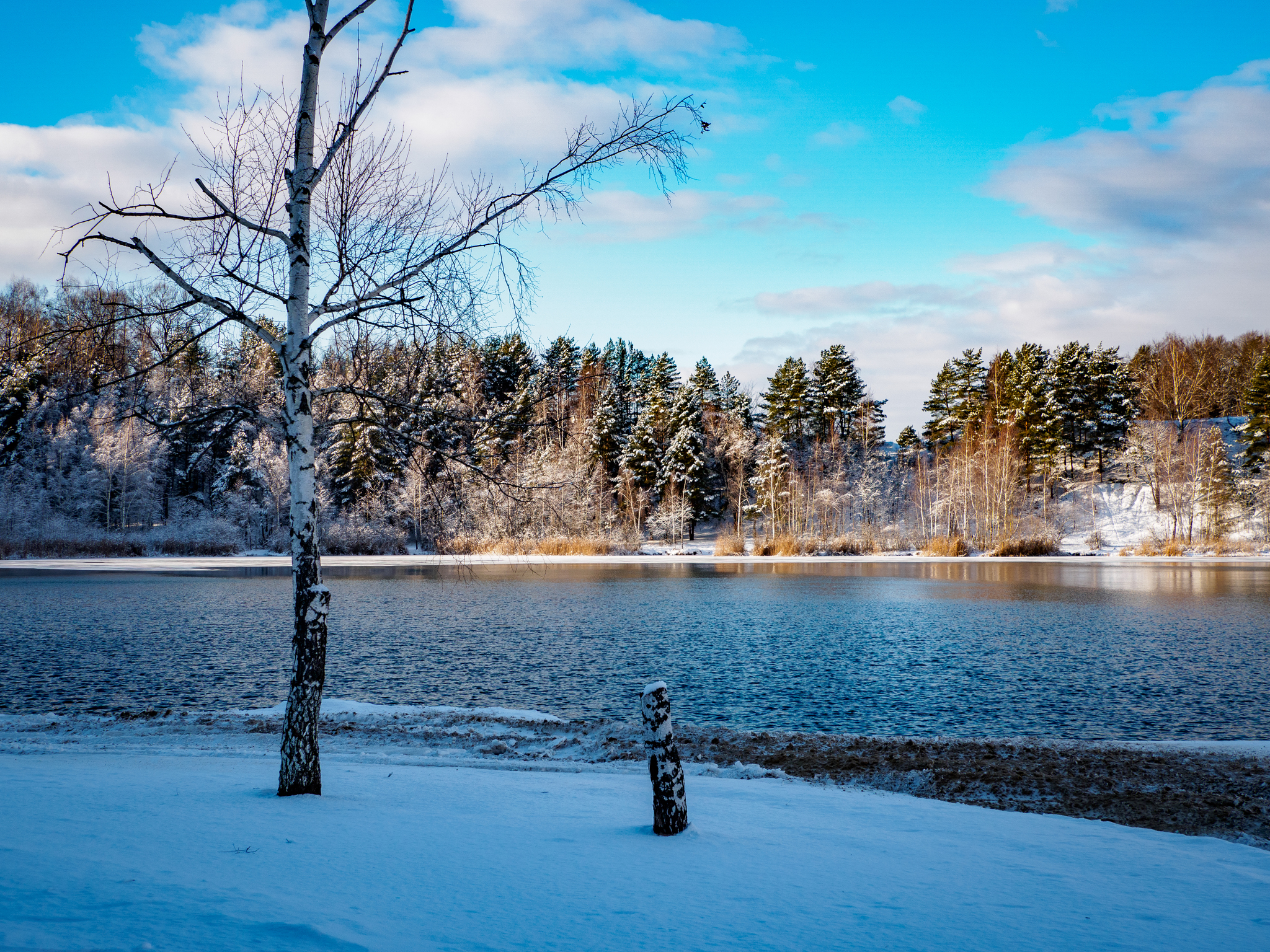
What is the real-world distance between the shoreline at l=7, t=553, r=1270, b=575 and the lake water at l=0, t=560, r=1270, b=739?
13.6 m

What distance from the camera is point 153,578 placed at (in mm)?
38656

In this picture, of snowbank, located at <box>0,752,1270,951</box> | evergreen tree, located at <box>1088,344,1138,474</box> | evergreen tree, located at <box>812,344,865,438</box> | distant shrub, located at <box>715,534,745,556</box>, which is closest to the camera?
snowbank, located at <box>0,752,1270,951</box>

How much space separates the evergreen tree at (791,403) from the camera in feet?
240

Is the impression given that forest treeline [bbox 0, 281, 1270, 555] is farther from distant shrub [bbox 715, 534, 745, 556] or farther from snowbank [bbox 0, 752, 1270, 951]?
snowbank [bbox 0, 752, 1270, 951]

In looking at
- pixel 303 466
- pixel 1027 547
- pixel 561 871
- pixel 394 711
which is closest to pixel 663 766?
pixel 561 871

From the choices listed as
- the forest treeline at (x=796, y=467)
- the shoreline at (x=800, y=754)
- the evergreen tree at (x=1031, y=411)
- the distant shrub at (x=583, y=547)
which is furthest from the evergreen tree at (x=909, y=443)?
the shoreline at (x=800, y=754)

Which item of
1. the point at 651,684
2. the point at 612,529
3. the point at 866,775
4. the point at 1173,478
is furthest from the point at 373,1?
the point at 1173,478

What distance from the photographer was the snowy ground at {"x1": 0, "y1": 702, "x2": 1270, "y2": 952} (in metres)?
3.18

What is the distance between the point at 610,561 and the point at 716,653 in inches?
1470

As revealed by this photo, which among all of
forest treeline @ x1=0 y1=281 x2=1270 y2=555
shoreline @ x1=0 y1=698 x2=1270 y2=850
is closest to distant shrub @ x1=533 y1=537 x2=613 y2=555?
forest treeline @ x1=0 y1=281 x2=1270 y2=555

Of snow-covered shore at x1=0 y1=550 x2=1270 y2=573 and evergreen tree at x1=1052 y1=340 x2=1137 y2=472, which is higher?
evergreen tree at x1=1052 y1=340 x2=1137 y2=472

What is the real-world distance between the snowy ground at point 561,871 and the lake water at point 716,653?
374 centimetres

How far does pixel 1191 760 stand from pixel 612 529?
180ft

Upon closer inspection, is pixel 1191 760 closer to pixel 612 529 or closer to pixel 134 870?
pixel 134 870
